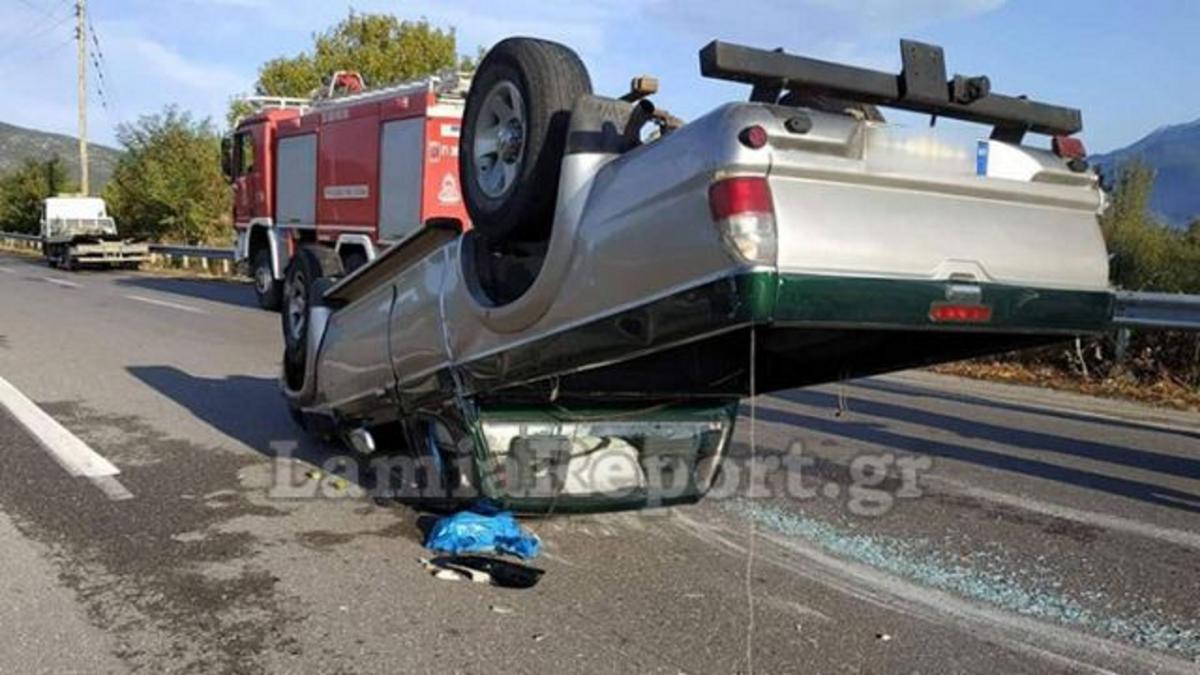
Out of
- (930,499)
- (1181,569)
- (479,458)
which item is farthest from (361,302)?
(1181,569)

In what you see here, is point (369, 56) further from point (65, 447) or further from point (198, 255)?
point (65, 447)

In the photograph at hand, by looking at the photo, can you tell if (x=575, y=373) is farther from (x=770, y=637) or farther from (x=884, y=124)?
(x=884, y=124)

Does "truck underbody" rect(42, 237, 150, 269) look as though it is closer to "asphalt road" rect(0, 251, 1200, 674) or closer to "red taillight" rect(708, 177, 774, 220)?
"asphalt road" rect(0, 251, 1200, 674)

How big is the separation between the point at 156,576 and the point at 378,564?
2.81ft

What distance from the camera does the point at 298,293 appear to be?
712 cm

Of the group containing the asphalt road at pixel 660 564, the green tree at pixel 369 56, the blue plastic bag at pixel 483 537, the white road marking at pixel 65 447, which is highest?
the green tree at pixel 369 56

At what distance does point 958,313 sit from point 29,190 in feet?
212

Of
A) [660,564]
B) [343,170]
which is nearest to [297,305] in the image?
[660,564]

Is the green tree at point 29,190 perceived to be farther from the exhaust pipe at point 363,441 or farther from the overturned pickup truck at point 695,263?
the overturned pickup truck at point 695,263

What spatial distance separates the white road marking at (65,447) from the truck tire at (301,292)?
125 cm

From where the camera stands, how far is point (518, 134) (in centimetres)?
400

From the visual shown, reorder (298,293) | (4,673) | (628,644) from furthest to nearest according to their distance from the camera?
1. (298,293)
2. (628,644)
3. (4,673)

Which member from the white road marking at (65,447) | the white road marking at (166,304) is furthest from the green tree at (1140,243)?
the white road marking at (166,304)

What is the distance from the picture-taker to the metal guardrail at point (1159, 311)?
9102 mm
